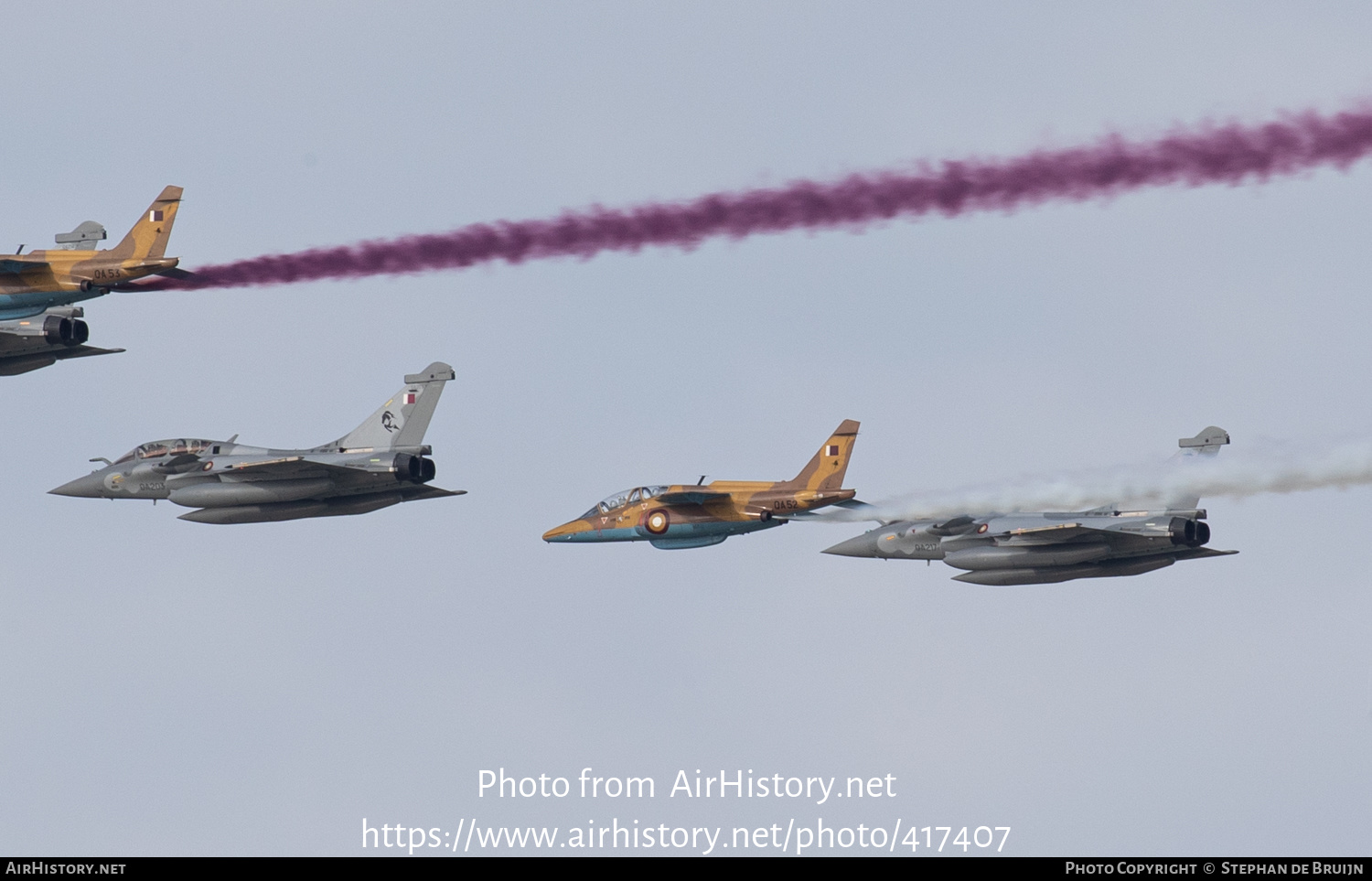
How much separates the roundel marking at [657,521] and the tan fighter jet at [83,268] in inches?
576

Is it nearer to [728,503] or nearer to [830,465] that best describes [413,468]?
[728,503]

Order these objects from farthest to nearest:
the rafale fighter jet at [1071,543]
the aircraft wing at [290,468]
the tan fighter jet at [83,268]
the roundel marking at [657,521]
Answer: the tan fighter jet at [83,268]
the roundel marking at [657,521]
the aircraft wing at [290,468]
the rafale fighter jet at [1071,543]

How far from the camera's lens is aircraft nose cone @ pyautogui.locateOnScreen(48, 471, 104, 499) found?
64500 mm

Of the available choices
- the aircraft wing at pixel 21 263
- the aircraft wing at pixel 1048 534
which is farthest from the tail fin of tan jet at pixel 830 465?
the aircraft wing at pixel 21 263

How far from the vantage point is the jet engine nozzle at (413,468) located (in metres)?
59.7

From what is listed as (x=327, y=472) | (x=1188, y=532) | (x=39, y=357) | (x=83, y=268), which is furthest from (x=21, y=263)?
(x=1188, y=532)

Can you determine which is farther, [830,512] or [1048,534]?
[830,512]

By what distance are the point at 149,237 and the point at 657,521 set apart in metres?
16.3

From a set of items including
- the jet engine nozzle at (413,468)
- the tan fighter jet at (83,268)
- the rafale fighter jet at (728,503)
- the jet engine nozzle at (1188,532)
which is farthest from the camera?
the tan fighter jet at (83,268)

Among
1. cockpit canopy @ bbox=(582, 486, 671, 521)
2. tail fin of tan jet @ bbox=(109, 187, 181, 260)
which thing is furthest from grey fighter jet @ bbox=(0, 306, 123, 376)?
cockpit canopy @ bbox=(582, 486, 671, 521)

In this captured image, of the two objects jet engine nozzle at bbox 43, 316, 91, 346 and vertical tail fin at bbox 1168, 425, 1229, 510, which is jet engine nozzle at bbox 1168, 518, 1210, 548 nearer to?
vertical tail fin at bbox 1168, 425, 1229, 510

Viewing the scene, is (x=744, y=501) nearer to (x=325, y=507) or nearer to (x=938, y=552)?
(x=938, y=552)

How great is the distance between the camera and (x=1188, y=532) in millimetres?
58656

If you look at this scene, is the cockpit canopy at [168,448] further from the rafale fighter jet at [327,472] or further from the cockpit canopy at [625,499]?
the cockpit canopy at [625,499]
